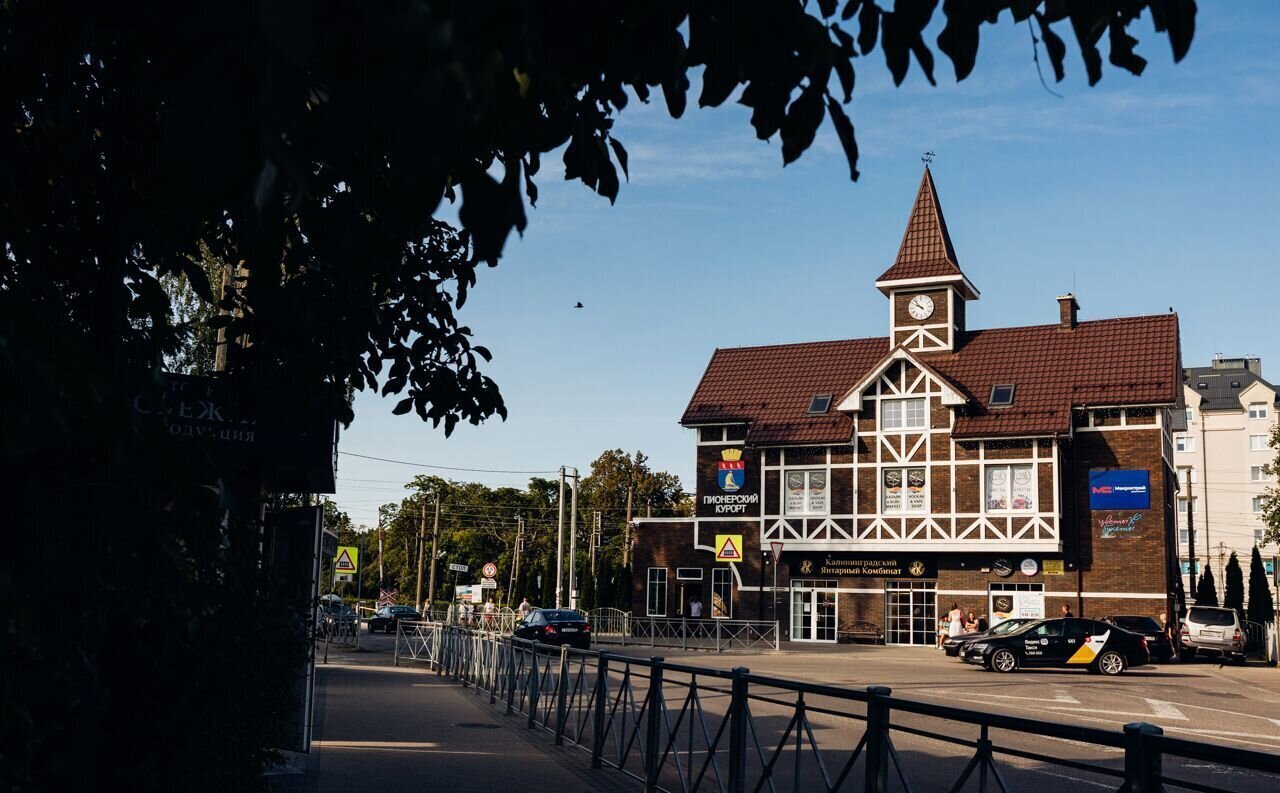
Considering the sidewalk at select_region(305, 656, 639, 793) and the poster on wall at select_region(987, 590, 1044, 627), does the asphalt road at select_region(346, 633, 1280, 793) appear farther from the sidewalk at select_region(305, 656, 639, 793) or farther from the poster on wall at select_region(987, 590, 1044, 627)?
the poster on wall at select_region(987, 590, 1044, 627)

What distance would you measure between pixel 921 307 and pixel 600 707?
1423 inches

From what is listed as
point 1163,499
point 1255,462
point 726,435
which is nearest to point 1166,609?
point 1163,499

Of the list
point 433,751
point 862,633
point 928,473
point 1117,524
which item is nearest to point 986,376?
point 928,473

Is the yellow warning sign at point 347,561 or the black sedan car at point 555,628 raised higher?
the yellow warning sign at point 347,561

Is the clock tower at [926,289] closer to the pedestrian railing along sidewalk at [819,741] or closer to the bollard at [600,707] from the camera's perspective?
the pedestrian railing along sidewalk at [819,741]

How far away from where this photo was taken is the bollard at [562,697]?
13.9m

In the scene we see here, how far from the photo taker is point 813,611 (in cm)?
Result: 4516

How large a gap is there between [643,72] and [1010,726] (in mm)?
3900

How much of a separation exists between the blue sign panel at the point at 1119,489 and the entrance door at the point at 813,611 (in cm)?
991

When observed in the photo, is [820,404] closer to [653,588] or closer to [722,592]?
[722,592]

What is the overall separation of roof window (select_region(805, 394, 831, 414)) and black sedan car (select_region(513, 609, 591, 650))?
14702mm

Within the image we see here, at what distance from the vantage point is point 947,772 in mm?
6164

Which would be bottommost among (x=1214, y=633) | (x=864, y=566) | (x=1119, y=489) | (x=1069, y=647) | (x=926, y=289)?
(x=1069, y=647)

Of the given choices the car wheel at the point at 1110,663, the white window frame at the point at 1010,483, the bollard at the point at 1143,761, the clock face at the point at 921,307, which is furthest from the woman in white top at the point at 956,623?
the bollard at the point at 1143,761
